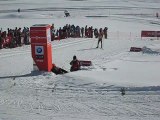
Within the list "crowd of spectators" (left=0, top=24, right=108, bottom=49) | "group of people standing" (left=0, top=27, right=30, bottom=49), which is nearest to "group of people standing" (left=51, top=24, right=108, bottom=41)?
"crowd of spectators" (left=0, top=24, right=108, bottom=49)

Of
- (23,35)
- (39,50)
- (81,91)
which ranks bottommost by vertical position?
(81,91)

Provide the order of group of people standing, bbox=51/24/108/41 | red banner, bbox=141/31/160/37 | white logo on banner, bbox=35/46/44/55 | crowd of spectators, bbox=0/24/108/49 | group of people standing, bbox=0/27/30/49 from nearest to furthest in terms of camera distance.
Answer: white logo on banner, bbox=35/46/44/55 < group of people standing, bbox=0/27/30/49 < crowd of spectators, bbox=0/24/108/49 < group of people standing, bbox=51/24/108/41 < red banner, bbox=141/31/160/37

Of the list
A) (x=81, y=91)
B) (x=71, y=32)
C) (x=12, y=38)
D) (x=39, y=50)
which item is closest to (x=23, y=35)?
(x=12, y=38)

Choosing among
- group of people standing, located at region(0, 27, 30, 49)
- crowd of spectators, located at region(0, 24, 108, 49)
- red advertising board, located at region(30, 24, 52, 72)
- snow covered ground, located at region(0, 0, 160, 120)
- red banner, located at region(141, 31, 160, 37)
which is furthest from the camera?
red banner, located at region(141, 31, 160, 37)

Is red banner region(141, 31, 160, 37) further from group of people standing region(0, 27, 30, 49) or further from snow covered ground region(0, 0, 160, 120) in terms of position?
group of people standing region(0, 27, 30, 49)

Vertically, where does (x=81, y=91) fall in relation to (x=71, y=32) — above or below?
below

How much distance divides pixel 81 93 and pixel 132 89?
1.68 m

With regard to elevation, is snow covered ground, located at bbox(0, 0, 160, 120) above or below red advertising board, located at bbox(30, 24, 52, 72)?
below

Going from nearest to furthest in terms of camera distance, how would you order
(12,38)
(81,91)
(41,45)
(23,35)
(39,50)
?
1. (81,91)
2. (41,45)
3. (39,50)
4. (12,38)
5. (23,35)

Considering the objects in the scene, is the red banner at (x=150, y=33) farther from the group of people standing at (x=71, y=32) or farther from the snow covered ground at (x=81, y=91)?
the snow covered ground at (x=81, y=91)

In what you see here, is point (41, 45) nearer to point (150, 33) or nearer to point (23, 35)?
point (23, 35)

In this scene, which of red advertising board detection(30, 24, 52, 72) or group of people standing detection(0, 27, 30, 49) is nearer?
red advertising board detection(30, 24, 52, 72)

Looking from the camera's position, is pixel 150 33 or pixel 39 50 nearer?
pixel 39 50

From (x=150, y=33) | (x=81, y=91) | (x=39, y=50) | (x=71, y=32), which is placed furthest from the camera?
(x=150, y=33)
